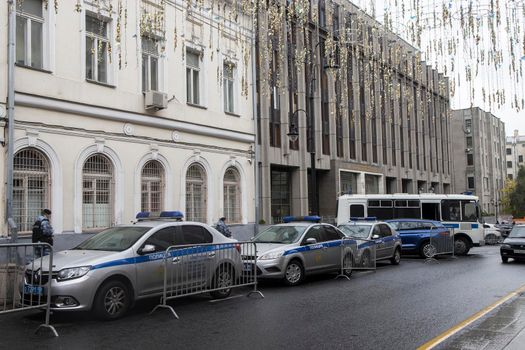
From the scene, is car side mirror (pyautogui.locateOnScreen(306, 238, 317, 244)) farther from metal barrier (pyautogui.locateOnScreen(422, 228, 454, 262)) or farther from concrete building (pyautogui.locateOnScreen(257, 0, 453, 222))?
metal barrier (pyautogui.locateOnScreen(422, 228, 454, 262))

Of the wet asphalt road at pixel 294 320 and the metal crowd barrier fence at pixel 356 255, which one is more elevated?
the metal crowd barrier fence at pixel 356 255

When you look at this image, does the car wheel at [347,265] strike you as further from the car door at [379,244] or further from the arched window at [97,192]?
the arched window at [97,192]

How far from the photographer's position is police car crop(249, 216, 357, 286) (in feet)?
42.4

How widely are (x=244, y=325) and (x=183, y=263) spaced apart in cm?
203

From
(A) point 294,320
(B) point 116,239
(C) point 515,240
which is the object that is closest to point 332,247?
(A) point 294,320

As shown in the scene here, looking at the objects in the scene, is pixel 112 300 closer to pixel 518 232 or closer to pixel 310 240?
pixel 310 240

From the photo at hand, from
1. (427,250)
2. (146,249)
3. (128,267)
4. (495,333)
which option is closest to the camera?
(495,333)

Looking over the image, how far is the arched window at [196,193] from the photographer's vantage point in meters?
20.6

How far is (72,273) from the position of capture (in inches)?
345

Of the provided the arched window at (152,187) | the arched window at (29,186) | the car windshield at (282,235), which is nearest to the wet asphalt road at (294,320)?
the car windshield at (282,235)

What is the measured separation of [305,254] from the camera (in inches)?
535

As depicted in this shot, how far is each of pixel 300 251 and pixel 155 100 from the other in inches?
312

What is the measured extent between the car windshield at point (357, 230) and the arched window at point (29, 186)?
944 centimetres

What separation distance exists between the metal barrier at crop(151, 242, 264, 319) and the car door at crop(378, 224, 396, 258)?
24.1 ft
